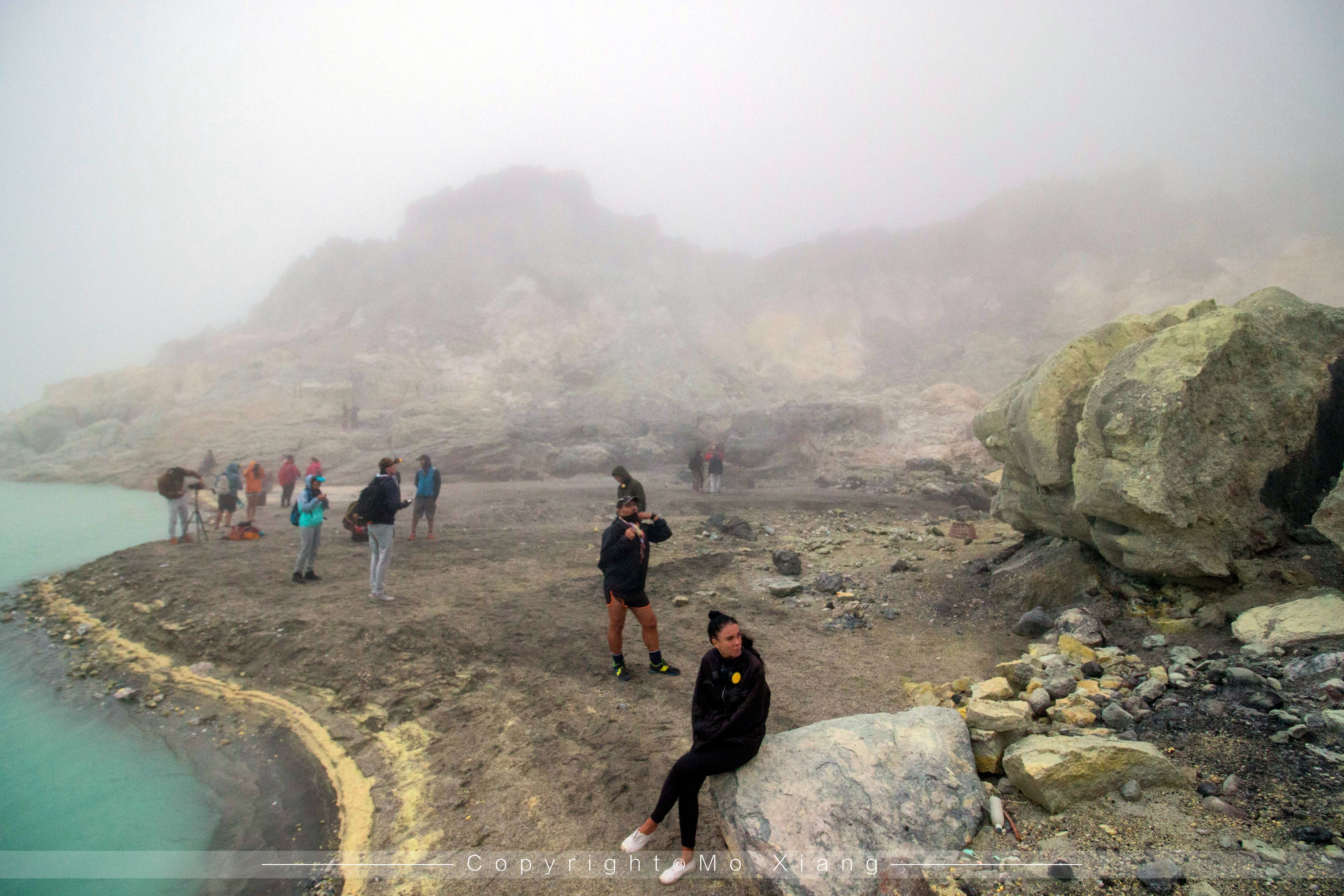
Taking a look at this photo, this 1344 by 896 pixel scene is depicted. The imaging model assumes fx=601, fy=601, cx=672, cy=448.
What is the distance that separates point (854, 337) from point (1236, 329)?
5260 centimetres

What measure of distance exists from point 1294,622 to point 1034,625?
2.08 meters

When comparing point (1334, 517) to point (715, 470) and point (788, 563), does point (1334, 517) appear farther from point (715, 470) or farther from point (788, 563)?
point (715, 470)

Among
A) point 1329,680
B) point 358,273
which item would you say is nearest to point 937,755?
point 1329,680

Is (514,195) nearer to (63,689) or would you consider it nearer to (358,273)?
(358,273)

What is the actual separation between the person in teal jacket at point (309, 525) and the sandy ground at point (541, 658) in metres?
0.29

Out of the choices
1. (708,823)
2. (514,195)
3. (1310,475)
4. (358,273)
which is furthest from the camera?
(514,195)

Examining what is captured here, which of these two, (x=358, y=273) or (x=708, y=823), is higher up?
(x=358, y=273)

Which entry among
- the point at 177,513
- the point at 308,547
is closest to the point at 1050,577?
the point at 308,547

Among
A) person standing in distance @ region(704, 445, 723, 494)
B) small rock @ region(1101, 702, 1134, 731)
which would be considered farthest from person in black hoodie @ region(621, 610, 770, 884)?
person standing in distance @ region(704, 445, 723, 494)

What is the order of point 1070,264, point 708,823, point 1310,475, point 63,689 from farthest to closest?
1. point 1070,264
2. point 63,689
3. point 1310,475
4. point 708,823

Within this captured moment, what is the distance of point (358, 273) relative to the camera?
59.9 meters

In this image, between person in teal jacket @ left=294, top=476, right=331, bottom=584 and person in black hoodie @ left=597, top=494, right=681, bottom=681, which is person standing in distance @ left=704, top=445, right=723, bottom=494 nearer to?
person in teal jacket @ left=294, top=476, right=331, bottom=584

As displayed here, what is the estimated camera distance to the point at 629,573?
5574mm

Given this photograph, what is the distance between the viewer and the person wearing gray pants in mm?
7930
